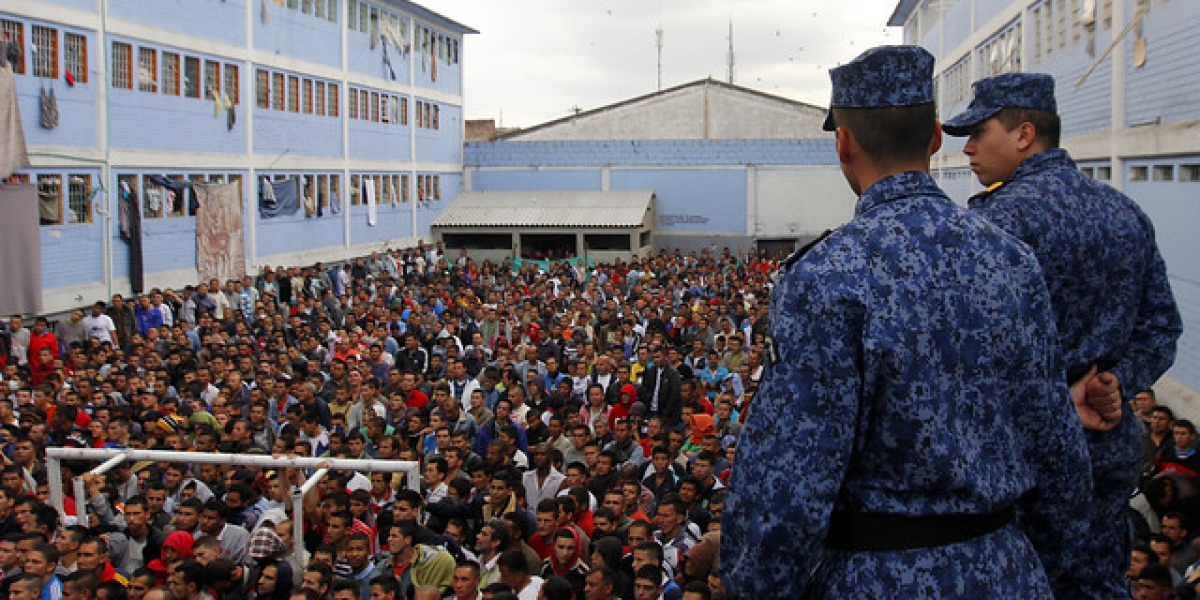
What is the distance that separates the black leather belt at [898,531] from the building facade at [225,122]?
728 inches

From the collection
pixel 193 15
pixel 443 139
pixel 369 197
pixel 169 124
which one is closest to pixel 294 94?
pixel 193 15

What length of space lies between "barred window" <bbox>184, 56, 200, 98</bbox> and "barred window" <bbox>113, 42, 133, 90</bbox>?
2.02 meters

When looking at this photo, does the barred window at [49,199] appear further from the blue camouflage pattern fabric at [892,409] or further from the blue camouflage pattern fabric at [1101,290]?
the blue camouflage pattern fabric at [892,409]

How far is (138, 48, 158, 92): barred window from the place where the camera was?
21.3m

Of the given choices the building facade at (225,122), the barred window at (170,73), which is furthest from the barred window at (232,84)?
the barred window at (170,73)

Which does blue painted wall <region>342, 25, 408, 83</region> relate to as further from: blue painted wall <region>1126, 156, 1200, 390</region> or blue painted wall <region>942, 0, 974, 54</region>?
blue painted wall <region>1126, 156, 1200, 390</region>

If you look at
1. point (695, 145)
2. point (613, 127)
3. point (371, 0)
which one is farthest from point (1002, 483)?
point (613, 127)

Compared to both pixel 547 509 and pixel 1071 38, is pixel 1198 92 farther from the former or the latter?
pixel 547 509

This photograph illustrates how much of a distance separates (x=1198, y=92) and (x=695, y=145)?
27.7m

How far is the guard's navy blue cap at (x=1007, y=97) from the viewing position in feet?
11.0

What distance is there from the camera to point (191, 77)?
23188 millimetres

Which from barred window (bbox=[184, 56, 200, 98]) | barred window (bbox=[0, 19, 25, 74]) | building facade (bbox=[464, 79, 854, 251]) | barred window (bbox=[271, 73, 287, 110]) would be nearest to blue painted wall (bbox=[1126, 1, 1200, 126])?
barred window (bbox=[0, 19, 25, 74])

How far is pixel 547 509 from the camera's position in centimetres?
769

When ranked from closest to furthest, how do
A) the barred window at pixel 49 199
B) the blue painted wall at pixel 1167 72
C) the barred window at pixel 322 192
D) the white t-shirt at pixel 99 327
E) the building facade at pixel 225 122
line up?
the blue painted wall at pixel 1167 72
the white t-shirt at pixel 99 327
the barred window at pixel 49 199
the building facade at pixel 225 122
the barred window at pixel 322 192
